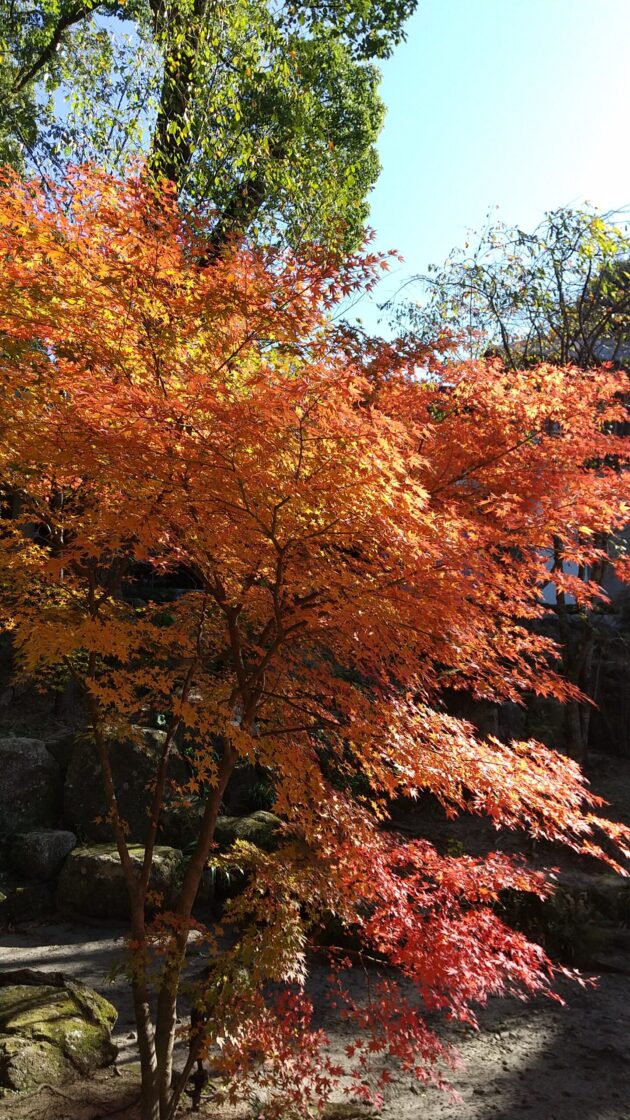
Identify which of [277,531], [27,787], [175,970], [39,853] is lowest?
[39,853]

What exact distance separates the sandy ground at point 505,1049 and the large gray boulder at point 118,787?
1201 millimetres

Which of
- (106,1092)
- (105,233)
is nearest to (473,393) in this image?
(105,233)

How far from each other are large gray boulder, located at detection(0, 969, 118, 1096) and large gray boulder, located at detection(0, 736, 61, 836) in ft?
10.8

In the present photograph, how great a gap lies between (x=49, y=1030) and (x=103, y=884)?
296cm

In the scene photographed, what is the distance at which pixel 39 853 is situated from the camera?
787 cm

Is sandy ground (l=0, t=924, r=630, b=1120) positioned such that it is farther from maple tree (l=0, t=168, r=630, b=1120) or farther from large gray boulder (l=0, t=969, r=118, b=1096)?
maple tree (l=0, t=168, r=630, b=1120)

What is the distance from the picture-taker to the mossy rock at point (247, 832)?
799cm

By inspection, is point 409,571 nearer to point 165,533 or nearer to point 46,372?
point 165,533

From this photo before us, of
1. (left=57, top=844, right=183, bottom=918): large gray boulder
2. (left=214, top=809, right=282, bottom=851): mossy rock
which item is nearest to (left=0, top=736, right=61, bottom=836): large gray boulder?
(left=57, top=844, right=183, bottom=918): large gray boulder

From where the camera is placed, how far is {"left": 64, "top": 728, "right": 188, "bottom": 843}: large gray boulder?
8391mm

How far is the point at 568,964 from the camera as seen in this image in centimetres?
744

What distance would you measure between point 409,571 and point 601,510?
2545 mm

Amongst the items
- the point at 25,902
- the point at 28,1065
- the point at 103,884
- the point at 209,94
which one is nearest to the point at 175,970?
the point at 28,1065

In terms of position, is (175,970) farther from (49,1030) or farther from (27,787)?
(27,787)
